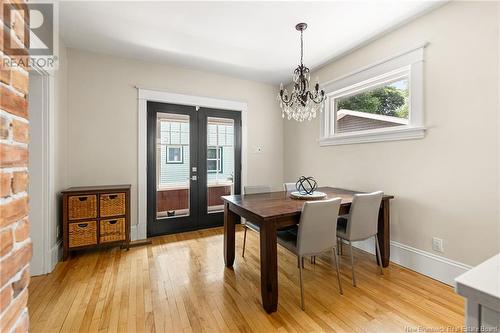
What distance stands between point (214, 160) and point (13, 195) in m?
3.16

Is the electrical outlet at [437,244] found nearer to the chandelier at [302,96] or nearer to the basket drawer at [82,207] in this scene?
the chandelier at [302,96]

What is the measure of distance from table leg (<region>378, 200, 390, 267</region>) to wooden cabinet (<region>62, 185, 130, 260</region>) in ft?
9.90

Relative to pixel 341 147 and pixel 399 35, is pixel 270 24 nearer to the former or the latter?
pixel 399 35

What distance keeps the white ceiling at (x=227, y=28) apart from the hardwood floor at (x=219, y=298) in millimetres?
2630

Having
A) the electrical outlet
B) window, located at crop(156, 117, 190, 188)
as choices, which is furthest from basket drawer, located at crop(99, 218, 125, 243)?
the electrical outlet

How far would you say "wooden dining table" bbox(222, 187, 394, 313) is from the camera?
1754 millimetres

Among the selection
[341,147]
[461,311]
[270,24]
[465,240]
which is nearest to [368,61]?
[341,147]

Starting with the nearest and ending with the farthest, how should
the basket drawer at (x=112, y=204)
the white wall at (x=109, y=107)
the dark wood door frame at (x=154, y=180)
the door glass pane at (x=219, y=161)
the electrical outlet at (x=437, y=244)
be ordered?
the electrical outlet at (x=437, y=244)
the basket drawer at (x=112, y=204)
the white wall at (x=109, y=107)
the dark wood door frame at (x=154, y=180)
the door glass pane at (x=219, y=161)

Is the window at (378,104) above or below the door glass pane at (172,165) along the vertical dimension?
above

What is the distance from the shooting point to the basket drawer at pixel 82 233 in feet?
8.63

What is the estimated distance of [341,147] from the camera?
320cm

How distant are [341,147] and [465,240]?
5.33 ft

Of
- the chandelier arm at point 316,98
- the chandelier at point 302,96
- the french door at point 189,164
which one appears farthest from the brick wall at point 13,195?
the french door at point 189,164

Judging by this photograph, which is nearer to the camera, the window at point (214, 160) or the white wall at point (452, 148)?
the white wall at point (452, 148)
